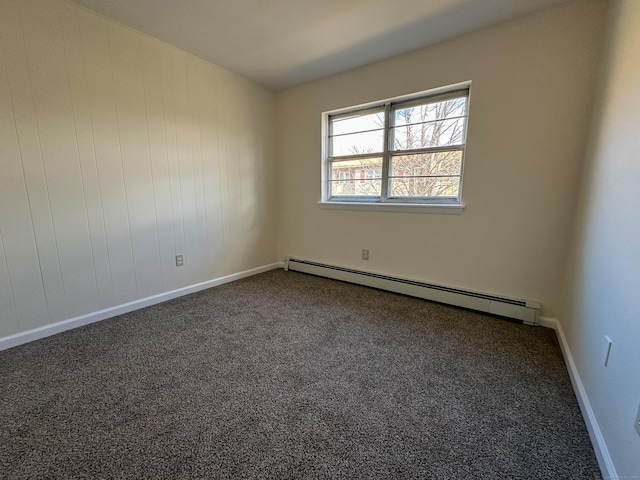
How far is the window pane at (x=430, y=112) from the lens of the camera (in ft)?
8.05

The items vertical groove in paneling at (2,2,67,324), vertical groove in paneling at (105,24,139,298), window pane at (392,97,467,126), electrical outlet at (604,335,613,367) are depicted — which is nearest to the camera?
electrical outlet at (604,335,613,367)

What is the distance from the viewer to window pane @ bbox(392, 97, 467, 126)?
2.45 meters

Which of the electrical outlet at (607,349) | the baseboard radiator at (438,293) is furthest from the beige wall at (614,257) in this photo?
the baseboard radiator at (438,293)

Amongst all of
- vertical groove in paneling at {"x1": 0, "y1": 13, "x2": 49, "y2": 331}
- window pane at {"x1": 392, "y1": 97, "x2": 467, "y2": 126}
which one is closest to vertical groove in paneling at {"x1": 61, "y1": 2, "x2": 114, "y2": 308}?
vertical groove in paneling at {"x1": 0, "y1": 13, "x2": 49, "y2": 331}

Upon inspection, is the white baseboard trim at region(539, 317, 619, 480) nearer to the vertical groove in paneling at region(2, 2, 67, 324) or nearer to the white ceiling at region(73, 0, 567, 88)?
the white ceiling at region(73, 0, 567, 88)

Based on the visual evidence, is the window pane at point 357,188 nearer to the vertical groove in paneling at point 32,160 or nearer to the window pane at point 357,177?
the window pane at point 357,177

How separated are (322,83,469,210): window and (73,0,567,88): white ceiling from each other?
0.50 meters

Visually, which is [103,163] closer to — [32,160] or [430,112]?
[32,160]

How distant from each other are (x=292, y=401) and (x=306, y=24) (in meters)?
2.69

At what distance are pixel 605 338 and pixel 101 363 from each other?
274 cm

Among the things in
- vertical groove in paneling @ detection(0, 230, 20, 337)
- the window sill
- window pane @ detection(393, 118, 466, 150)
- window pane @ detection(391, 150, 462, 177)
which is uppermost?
window pane @ detection(393, 118, 466, 150)

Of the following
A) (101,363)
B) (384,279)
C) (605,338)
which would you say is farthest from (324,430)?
(384,279)

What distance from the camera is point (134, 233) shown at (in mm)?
2418

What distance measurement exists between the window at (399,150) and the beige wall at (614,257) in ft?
3.08
